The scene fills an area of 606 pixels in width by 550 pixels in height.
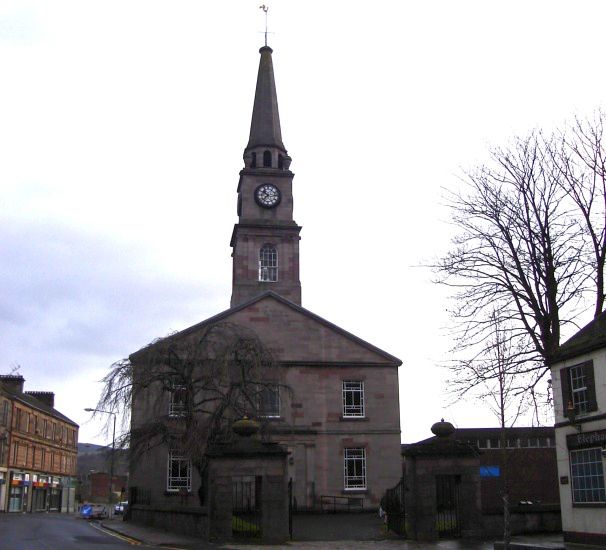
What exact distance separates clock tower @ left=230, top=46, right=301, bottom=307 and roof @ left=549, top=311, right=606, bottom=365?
25.5 m

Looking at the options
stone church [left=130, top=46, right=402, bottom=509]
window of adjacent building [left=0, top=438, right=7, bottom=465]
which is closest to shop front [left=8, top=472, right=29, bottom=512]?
window of adjacent building [left=0, top=438, right=7, bottom=465]

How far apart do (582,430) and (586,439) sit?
35 centimetres

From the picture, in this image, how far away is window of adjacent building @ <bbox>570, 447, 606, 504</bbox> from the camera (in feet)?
64.0

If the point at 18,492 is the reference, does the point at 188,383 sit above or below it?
above

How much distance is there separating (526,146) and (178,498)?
22.1m

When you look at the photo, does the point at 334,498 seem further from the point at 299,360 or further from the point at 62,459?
the point at 62,459

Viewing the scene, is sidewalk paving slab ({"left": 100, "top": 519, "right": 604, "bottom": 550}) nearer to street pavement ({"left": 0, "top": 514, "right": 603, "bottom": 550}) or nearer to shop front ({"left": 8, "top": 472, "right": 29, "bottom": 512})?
street pavement ({"left": 0, "top": 514, "right": 603, "bottom": 550})

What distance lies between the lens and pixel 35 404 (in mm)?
67250

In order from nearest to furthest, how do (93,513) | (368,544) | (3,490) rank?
(368,544) < (93,513) < (3,490)

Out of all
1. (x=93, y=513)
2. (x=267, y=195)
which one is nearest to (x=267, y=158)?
(x=267, y=195)

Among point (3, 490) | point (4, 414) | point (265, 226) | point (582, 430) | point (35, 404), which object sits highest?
point (265, 226)

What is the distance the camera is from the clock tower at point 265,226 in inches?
1825

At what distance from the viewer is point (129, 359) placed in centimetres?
2816

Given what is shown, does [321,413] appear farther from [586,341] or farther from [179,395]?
[586,341]
